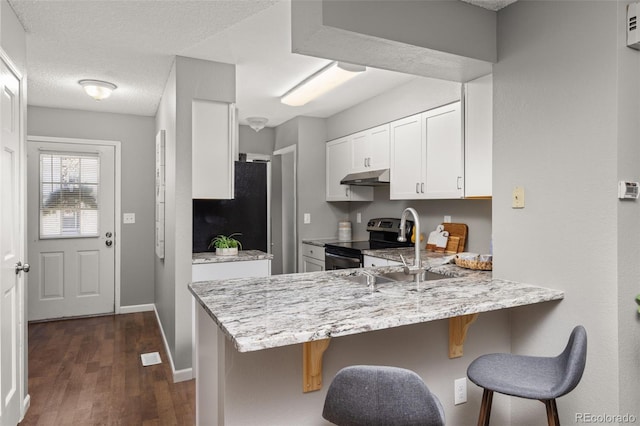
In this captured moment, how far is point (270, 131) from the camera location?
5879 mm

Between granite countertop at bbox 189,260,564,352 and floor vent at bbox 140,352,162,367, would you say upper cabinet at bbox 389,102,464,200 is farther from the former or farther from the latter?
floor vent at bbox 140,352,162,367

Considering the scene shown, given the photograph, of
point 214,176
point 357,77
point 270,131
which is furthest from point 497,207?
Answer: point 270,131

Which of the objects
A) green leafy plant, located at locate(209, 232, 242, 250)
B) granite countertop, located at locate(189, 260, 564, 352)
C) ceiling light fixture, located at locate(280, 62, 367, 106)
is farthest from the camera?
green leafy plant, located at locate(209, 232, 242, 250)

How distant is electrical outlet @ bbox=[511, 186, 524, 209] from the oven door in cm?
189

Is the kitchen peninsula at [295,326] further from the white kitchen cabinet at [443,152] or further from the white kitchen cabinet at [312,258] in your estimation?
the white kitchen cabinet at [312,258]

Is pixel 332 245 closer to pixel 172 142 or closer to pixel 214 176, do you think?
pixel 214 176

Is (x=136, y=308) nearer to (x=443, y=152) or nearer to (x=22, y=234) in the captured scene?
(x=22, y=234)

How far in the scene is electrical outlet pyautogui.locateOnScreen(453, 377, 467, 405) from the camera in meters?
2.04

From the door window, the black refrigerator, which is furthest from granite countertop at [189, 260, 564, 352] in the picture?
the door window

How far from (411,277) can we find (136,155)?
4116 mm

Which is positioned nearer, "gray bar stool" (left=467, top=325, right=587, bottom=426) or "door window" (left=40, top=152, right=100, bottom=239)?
"gray bar stool" (left=467, top=325, right=587, bottom=426)

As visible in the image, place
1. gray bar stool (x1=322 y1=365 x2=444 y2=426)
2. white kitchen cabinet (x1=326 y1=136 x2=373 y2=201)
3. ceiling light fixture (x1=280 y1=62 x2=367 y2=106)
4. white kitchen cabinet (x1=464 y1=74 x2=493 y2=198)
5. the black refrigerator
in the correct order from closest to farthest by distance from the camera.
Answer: gray bar stool (x1=322 y1=365 x2=444 y2=426) → white kitchen cabinet (x1=464 y1=74 x2=493 y2=198) → ceiling light fixture (x1=280 y1=62 x2=367 y2=106) → the black refrigerator → white kitchen cabinet (x1=326 y1=136 x2=373 y2=201)

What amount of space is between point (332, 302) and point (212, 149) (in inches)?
82.5

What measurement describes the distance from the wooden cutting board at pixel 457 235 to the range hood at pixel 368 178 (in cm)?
77
